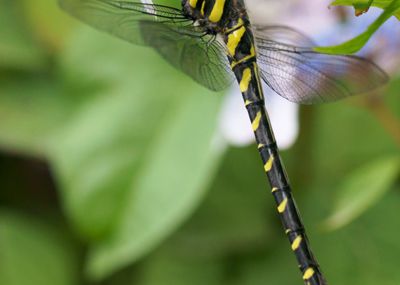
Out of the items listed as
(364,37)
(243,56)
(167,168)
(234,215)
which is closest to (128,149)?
(167,168)

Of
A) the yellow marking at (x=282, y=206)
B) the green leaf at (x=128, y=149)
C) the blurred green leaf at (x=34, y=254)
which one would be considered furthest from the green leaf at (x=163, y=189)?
the yellow marking at (x=282, y=206)

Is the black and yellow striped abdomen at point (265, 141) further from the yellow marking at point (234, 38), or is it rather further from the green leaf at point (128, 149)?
the green leaf at point (128, 149)

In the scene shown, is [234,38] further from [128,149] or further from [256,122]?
[128,149]

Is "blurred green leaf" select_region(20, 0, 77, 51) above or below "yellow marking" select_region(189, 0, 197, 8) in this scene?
below

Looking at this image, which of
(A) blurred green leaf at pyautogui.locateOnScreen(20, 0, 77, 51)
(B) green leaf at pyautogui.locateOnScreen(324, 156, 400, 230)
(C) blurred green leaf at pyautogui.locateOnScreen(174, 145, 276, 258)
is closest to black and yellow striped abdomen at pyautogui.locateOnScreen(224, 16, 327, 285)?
(B) green leaf at pyautogui.locateOnScreen(324, 156, 400, 230)

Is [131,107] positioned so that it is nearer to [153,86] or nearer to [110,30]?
[153,86]

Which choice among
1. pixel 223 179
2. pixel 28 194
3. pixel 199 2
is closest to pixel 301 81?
pixel 199 2

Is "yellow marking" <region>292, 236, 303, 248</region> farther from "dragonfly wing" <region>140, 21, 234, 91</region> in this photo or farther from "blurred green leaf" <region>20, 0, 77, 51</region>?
"blurred green leaf" <region>20, 0, 77, 51</region>
